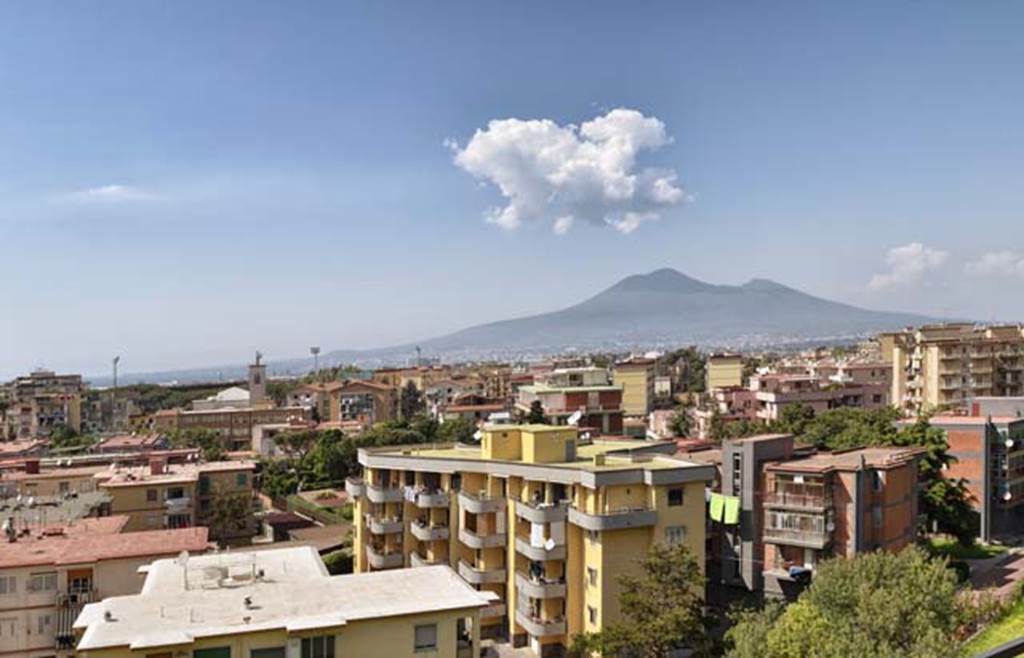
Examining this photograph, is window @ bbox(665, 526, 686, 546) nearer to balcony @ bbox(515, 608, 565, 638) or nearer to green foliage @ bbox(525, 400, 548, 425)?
balcony @ bbox(515, 608, 565, 638)

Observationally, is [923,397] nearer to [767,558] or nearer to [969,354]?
[969,354]

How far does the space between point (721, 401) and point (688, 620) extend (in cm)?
4380

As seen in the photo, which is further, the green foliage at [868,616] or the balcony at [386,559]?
the balcony at [386,559]

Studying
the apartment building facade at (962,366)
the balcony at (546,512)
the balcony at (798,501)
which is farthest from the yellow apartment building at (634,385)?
the balcony at (546,512)

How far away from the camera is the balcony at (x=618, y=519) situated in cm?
2020

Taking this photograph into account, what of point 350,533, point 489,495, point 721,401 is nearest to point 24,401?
point 350,533

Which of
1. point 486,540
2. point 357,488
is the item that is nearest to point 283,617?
point 486,540

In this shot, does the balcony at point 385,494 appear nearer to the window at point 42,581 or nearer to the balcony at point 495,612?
the balcony at point 495,612

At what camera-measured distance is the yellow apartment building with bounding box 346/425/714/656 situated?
20672mm

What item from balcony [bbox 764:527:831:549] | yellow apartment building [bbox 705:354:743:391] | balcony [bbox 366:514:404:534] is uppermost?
yellow apartment building [bbox 705:354:743:391]

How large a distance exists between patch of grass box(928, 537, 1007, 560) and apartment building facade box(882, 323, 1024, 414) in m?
24.5

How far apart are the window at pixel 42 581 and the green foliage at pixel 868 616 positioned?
1349 centimetres

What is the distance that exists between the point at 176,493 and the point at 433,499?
11959mm

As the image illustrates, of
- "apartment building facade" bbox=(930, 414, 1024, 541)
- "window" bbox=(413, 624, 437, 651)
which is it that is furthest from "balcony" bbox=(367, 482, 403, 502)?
"apartment building facade" bbox=(930, 414, 1024, 541)
